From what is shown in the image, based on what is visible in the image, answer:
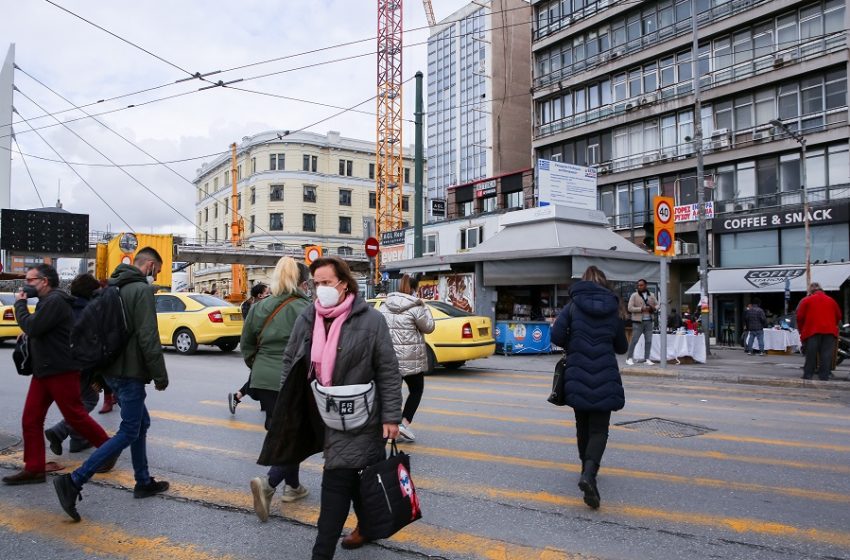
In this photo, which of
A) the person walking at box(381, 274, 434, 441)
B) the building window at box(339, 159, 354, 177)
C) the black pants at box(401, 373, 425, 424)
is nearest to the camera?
the person walking at box(381, 274, 434, 441)

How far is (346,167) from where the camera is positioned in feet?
242

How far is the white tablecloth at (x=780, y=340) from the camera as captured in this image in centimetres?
2127

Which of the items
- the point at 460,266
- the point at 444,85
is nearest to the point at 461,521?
the point at 460,266

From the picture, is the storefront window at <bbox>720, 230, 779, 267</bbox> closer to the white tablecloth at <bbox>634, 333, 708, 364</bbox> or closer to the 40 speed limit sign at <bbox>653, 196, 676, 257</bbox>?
the white tablecloth at <bbox>634, 333, 708, 364</bbox>

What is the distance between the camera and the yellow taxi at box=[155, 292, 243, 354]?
643 inches

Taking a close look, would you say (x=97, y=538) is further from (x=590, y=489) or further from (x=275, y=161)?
(x=275, y=161)

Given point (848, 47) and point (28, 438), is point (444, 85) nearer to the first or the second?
point (848, 47)

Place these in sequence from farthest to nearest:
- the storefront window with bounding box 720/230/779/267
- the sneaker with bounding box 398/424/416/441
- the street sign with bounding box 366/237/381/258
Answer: the storefront window with bounding box 720/230/779/267, the street sign with bounding box 366/237/381/258, the sneaker with bounding box 398/424/416/441

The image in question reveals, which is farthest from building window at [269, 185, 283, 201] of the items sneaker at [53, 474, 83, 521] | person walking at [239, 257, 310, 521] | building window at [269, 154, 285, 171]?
sneaker at [53, 474, 83, 521]

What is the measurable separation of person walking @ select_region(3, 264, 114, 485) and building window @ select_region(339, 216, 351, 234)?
227 ft

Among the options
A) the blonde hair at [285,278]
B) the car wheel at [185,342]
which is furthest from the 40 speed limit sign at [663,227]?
the car wheel at [185,342]

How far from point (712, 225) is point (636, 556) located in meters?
29.4

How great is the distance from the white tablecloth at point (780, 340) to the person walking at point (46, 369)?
69.5 feet

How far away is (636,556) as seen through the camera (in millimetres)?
3729
